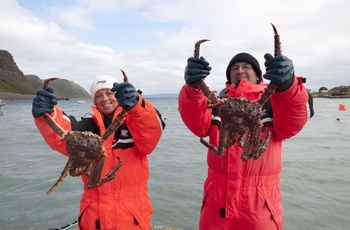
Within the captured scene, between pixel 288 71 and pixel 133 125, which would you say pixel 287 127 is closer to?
pixel 288 71

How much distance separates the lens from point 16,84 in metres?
97.5

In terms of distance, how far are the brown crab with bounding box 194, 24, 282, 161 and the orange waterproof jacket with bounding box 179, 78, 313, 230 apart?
0.74ft

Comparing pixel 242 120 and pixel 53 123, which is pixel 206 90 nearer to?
pixel 242 120

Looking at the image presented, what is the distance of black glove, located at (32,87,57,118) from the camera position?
105 inches

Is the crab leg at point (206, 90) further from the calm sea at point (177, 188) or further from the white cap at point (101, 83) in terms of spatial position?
the calm sea at point (177, 188)

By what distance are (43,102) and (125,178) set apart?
1.08m

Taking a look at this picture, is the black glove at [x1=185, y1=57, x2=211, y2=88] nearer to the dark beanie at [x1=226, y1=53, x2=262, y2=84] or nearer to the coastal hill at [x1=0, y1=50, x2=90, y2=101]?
the dark beanie at [x1=226, y1=53, x2=262, y2=84]

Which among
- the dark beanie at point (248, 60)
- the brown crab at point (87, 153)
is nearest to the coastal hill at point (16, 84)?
the dark beanie at point (248, 60)

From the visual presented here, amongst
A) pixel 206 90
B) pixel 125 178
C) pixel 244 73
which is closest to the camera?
pixel 206 90

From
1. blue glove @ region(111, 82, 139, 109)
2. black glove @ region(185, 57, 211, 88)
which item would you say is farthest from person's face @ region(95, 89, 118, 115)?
black glove @ region(185, 57, 211, 88)

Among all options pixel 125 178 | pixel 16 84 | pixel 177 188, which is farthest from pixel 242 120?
pixel 16 84

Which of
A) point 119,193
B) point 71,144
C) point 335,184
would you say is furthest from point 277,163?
point 335,184

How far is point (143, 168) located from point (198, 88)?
106cm

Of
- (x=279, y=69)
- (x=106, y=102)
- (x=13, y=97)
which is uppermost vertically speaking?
(x=279, y=69)
